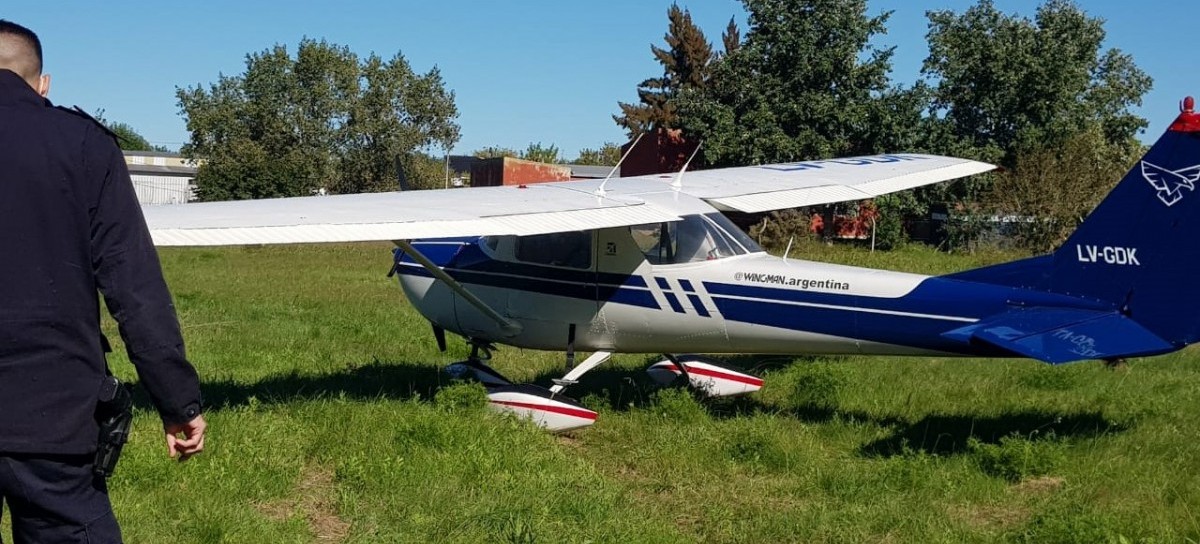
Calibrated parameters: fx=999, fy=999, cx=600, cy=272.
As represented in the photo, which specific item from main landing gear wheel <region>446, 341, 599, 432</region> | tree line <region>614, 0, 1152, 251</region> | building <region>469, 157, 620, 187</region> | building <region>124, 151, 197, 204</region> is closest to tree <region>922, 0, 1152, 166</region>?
tree line <region>614, 0, 1152, 251</region>

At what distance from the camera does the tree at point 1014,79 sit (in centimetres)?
3612

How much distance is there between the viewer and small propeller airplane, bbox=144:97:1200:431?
6.45m

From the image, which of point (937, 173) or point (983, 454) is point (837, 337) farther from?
point (937, 173)

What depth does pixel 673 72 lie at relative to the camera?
50094mm

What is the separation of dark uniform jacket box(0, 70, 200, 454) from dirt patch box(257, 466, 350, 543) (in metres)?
2.70

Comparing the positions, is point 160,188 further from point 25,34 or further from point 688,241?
point 25,34

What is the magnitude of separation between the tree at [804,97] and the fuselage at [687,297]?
2650 centimetres

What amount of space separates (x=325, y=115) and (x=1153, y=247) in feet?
184

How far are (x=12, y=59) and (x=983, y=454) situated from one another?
19.0 feet

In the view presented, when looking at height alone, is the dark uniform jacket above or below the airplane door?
above

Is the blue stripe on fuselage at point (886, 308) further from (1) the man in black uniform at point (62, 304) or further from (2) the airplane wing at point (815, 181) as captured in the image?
(1) the man in black uniform at point (62, 304)

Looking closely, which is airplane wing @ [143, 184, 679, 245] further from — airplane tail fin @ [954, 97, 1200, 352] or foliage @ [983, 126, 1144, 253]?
foliage @ [983, 126, 1144, 253]

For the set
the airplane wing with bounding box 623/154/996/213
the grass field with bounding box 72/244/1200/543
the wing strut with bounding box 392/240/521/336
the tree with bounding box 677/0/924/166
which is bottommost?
the grass field with bounding box 72/244/1200/543

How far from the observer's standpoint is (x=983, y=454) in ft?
21.2
